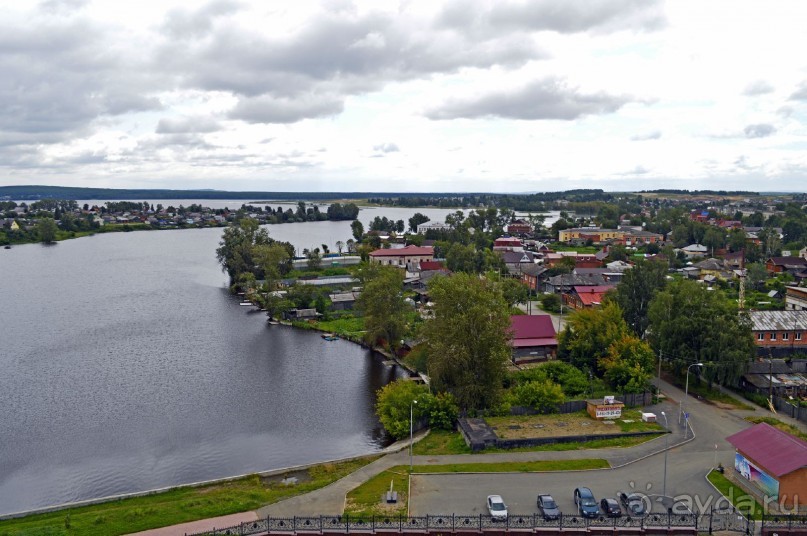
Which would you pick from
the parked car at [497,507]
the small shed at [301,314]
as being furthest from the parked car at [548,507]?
the small shed at [301,314]

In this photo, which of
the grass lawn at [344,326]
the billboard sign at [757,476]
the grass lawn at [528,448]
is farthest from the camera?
the grass lawn at [344,326]

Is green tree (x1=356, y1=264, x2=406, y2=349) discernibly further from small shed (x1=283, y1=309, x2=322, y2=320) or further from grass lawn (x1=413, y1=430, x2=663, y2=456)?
grass lawn (x1=413, y1=430, x2=663, y2=456)

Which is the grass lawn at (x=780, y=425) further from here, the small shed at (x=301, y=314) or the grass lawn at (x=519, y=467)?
the small shed at (x=301, y=314)

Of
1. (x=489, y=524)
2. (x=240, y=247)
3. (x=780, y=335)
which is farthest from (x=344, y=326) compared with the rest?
(x=489, y=524)

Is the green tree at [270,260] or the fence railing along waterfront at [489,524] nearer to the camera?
the fence railing along waterfront at [489,524]

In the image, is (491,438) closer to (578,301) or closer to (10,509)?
(10,509)
